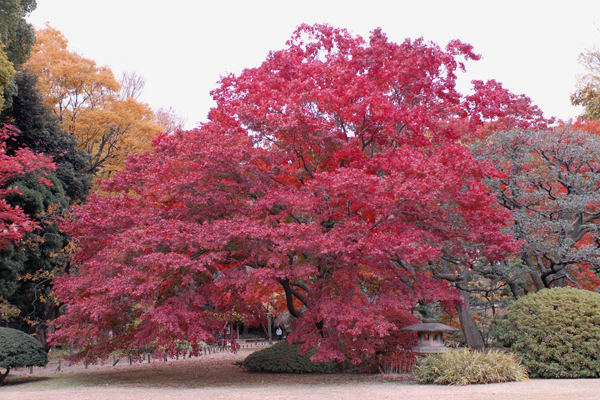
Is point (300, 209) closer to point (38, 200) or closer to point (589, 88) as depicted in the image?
point (38, 200)

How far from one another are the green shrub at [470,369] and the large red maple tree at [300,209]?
1.35m

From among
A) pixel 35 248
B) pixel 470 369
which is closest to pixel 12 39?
pixel 35 248

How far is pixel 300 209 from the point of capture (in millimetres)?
10141

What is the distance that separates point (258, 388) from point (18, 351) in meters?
6.80

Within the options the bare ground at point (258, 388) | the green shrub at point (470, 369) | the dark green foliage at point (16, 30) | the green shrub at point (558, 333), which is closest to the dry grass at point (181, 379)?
the bare ground at point (258, 388)

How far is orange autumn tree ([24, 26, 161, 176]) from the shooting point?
80.1 ft

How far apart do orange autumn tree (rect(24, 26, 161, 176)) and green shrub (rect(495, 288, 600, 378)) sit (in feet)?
66.0

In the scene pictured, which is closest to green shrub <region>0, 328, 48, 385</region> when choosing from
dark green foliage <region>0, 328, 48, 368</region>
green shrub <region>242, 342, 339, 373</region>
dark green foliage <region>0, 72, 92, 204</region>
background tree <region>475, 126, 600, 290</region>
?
dark green foliage <region>0, 328, 48, 368</region>

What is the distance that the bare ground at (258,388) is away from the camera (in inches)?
331

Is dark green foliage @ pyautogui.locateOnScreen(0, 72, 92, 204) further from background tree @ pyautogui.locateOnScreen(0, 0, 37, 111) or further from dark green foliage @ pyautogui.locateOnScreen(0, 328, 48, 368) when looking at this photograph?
dark green foliage @ pyautogui.locateOnScreen(0, 328, 48, 368)

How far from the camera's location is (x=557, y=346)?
10328mm

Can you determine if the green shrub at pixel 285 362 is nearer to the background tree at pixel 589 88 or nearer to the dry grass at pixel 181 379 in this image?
the dry grass at pixel 181 379

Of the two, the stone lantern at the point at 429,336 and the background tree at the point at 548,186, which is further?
the background tree at the point at 548,186

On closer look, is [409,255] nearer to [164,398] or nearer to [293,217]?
[293,217]
